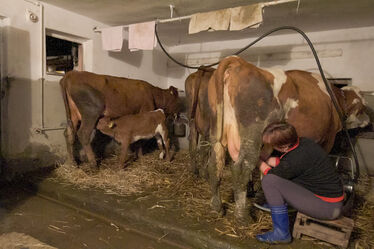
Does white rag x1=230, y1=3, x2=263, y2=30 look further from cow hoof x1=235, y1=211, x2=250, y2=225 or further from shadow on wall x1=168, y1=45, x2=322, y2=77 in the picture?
shadow on wall x1=168, y1=45, x2=322, y2=77

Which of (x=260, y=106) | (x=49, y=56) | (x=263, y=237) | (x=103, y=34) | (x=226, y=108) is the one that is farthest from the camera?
(x=49, y=56)

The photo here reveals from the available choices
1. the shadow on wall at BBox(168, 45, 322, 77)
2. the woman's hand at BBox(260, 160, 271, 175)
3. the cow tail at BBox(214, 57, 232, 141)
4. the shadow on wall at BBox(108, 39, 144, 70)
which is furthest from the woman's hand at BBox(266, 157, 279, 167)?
the shadow on wall at BBox(108, 39, 144, 70)

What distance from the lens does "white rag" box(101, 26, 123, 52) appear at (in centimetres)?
524

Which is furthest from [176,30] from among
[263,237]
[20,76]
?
[263,237]

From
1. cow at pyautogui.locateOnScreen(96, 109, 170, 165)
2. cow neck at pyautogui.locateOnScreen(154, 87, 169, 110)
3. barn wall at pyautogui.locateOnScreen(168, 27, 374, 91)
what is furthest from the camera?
cow neck at pyautogui.locateOnScreen(154, 87, 169, 110)

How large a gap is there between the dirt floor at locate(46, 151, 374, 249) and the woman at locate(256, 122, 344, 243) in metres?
0.45

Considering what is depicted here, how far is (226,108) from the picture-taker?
282cm

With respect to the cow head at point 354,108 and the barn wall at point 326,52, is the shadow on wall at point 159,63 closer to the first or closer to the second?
the barn wall at point 326,52

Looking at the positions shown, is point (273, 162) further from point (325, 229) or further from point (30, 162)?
point (30, 162)

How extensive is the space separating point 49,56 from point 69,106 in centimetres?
229

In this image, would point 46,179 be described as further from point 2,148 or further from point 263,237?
point 263,237

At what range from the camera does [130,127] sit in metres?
4.68

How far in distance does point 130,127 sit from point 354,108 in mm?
3994

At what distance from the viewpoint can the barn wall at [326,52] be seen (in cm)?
541
